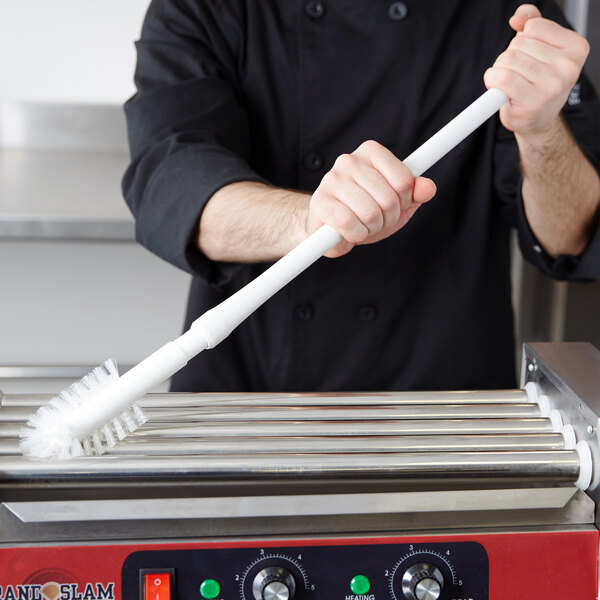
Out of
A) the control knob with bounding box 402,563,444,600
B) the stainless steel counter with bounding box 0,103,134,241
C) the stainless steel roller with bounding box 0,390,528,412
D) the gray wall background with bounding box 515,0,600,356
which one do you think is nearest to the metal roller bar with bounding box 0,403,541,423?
the stainless steel roller with bounding box 0,390,528,412

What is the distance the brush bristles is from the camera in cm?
55

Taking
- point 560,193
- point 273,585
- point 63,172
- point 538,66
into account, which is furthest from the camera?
point 63,172

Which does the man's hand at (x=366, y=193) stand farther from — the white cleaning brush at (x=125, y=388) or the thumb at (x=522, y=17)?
the thumb at (x=522, y=17)

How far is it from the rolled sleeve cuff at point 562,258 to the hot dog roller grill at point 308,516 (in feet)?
1.62

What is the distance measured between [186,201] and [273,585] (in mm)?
503

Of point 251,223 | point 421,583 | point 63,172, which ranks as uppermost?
point 63,172

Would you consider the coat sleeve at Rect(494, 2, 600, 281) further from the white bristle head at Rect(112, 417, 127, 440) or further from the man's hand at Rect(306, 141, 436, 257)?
the white bristle head at Rect(112, 417, 127, 440)

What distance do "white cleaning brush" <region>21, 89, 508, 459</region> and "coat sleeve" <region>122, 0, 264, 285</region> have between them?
1.04ft

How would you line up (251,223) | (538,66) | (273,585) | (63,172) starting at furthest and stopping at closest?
(63,172)
(251,223)
(538,66)
(273,585)

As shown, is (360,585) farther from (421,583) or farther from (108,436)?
(108,436)

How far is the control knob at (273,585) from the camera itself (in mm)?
541

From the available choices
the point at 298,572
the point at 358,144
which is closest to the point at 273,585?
the point at 298,572

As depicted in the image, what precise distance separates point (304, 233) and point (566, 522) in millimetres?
370

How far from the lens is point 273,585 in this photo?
54 centimetres
